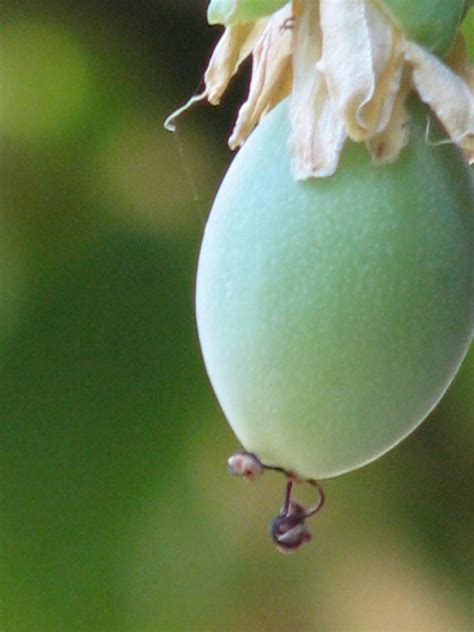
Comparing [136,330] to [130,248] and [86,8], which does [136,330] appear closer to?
[130,248]

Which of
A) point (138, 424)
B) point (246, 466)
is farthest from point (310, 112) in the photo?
point (138, 424)

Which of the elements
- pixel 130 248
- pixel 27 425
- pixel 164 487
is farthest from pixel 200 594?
pixel 130 248

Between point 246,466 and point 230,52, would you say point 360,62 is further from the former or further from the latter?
point 246,466

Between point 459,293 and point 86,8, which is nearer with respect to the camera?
point 459,293

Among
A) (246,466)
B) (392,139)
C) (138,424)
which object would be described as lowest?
(138,424)

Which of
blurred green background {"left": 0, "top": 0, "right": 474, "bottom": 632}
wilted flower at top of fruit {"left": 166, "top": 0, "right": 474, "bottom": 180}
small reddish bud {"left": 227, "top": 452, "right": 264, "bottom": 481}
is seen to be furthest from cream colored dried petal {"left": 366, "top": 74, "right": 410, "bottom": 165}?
blurred green background {"left": 0, "top": 0, "right": 474, "bottom": 632}

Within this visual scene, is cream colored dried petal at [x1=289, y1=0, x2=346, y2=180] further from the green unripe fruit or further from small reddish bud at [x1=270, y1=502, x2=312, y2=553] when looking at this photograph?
small reddish bud at [x1=270, y1=502, x2=312, y2=553]

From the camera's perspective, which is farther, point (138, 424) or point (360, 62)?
point (138, 424)
